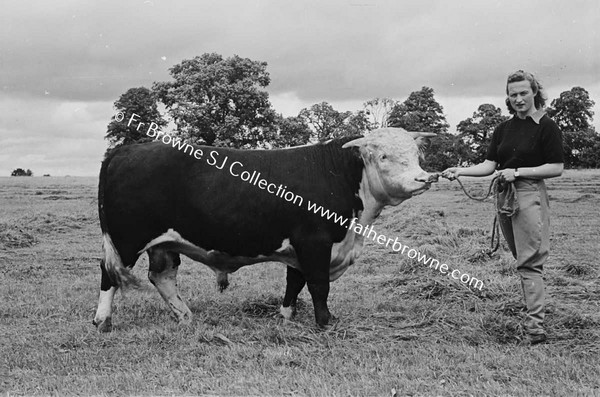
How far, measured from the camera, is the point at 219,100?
85.9ft

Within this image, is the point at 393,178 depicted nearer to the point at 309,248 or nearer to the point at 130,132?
the point at 309,248

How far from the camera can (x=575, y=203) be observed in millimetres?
19344

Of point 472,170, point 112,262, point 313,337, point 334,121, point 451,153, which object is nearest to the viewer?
point 313,337

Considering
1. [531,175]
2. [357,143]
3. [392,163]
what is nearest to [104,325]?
[357,143]

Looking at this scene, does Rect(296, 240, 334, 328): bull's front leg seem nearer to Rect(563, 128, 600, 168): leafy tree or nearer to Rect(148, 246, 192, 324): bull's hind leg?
Rect(148, 246, 192, 324): bull's hind leg

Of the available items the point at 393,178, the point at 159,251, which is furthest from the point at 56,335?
the point at 393,178

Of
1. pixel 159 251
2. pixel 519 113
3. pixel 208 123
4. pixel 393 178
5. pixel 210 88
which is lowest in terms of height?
pixel 159 251

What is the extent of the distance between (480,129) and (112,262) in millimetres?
25680

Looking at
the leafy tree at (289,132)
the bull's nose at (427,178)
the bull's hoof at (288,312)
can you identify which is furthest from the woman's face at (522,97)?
→ the leafy tree at (289,132)

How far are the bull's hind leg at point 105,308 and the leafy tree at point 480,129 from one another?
22587mm

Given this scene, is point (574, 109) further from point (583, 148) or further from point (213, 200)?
point (213, 200)

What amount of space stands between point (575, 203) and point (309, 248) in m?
16.2

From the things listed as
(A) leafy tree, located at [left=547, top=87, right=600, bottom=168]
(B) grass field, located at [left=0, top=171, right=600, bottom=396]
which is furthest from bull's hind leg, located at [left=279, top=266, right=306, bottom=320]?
(A) leafy tree, located at [left=547, top=87, right=600, bottom=168]

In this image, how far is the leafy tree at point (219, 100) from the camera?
24703 millimetres
